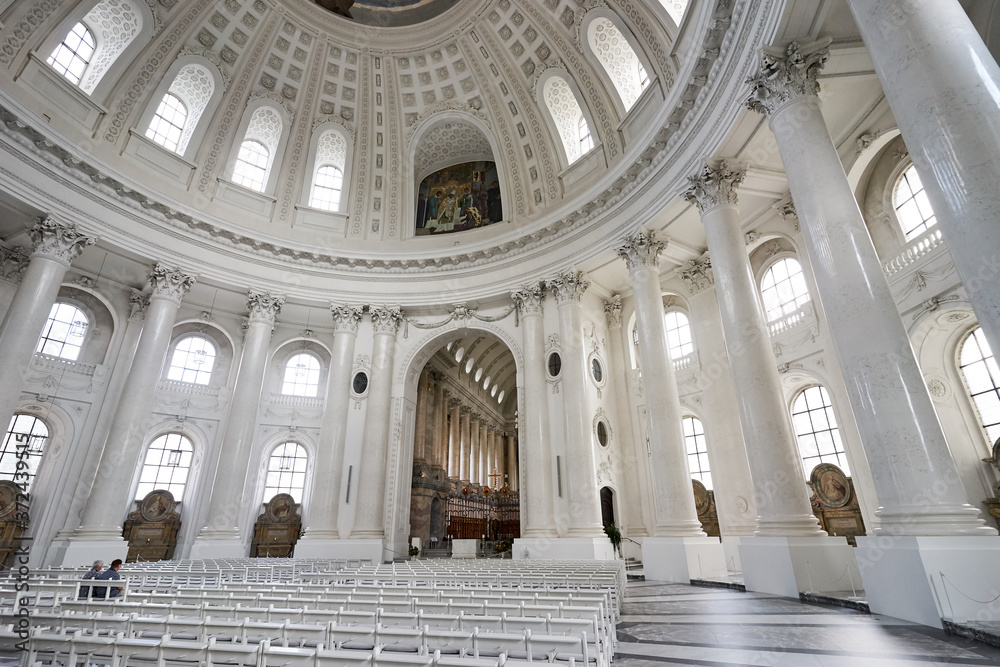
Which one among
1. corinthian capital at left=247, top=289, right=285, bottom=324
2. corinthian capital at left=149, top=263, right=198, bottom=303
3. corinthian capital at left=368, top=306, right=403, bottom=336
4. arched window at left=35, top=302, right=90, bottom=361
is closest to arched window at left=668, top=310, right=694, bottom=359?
corinthian capital at left=368, top=306, right=403, bottom=336

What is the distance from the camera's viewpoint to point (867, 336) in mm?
6762

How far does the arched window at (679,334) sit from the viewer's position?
17547 mm

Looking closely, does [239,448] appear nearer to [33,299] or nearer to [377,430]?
[377,430]

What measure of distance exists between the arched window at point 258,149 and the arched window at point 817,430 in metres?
21.4

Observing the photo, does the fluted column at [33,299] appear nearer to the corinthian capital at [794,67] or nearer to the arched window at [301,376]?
the arched window at [301,376]

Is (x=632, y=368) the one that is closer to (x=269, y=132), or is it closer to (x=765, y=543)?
(x=765, y=543)

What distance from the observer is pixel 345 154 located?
21781 mm

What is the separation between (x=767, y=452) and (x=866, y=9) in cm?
722

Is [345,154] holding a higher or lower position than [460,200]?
higher

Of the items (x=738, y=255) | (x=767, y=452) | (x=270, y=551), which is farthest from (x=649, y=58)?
(x=270, y=551)

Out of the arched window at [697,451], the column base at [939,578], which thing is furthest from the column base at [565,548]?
the column base at [939,578]

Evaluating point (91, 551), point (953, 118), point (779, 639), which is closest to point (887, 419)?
point (779, 639)

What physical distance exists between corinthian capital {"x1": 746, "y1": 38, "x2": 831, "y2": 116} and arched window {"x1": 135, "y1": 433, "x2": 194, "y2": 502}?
21.5 meters

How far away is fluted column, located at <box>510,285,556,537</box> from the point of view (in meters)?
15.5
